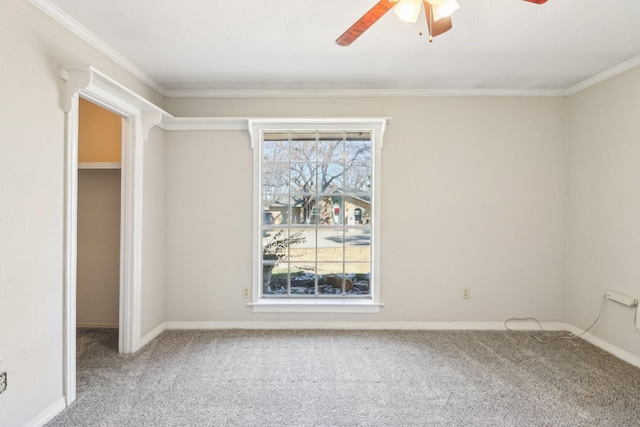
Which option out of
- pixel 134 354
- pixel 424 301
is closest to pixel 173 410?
pixel 134 354

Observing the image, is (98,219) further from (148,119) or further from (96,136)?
(148,119)

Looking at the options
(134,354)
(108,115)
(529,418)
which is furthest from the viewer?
(108,115)

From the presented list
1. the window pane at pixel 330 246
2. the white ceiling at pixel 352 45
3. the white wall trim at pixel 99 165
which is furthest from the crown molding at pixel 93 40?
the window pane at pixel 330 246

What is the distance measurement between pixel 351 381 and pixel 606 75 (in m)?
3.50

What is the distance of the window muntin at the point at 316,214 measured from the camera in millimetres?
3711

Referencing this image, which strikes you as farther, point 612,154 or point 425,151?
point 425,151

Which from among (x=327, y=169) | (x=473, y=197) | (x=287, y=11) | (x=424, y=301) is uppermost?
(x=287, y=11)

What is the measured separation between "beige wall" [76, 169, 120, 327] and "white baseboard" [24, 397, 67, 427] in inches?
58.6

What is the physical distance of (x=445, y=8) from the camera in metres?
1.54

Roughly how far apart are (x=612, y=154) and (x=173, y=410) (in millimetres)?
4108

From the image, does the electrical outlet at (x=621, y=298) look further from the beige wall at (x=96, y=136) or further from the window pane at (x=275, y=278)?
the beige wall at (x=96, y=136)

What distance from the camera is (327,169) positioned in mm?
3730

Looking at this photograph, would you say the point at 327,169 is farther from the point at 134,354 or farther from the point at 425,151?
the point at 134,354

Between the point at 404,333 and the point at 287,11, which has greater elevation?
the point at 287,11
